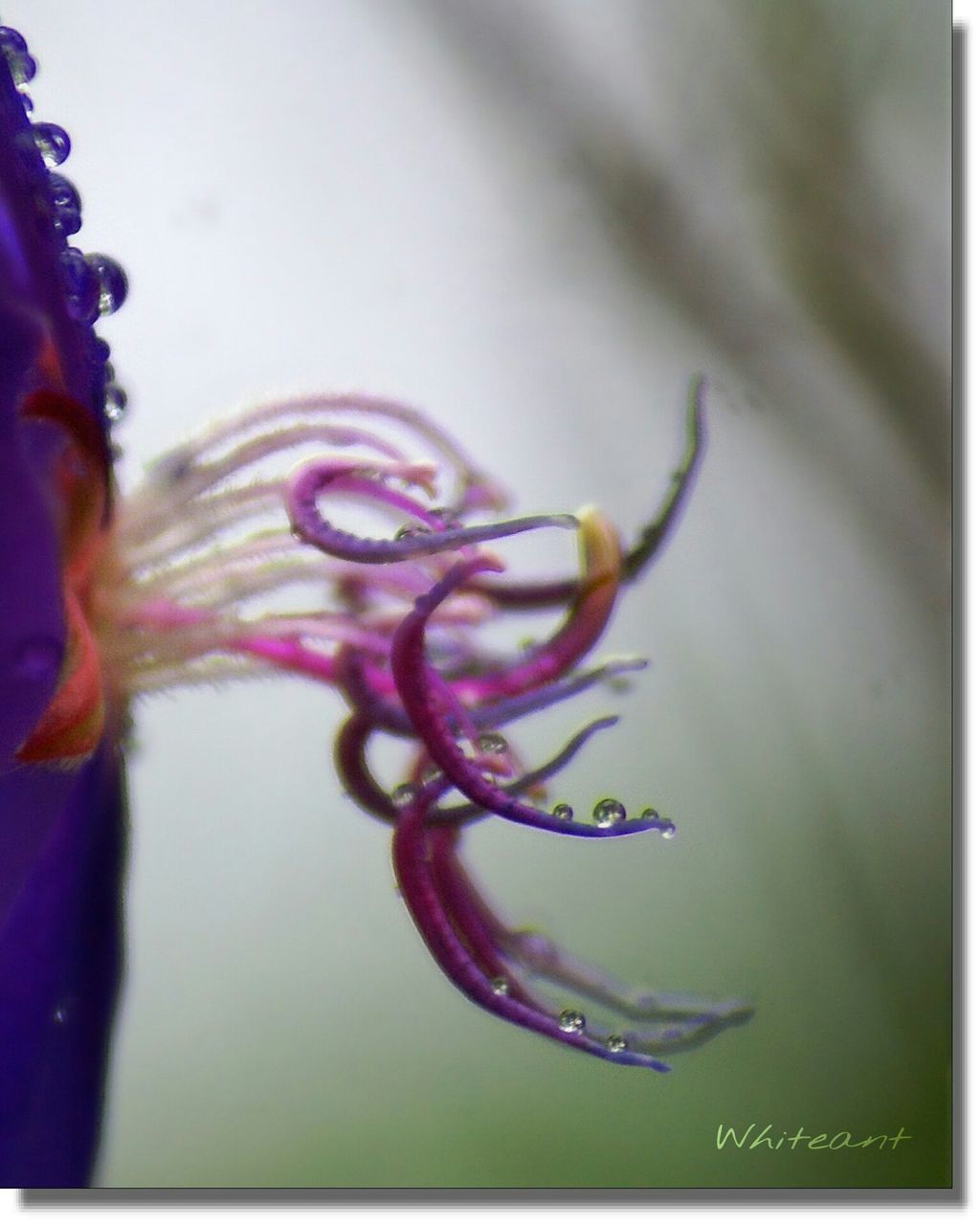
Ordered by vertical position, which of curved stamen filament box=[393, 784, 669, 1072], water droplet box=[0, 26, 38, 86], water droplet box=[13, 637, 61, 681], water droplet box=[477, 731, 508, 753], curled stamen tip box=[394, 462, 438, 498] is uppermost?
water droplet box=[0, 26, 38, 86]

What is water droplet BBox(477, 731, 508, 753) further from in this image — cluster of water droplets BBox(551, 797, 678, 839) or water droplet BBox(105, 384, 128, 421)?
water droplet BBox(105, 384, 128, 421)

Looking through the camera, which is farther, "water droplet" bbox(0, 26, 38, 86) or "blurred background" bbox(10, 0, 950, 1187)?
"blurred background" bbox(10, 0, 950, 1187)

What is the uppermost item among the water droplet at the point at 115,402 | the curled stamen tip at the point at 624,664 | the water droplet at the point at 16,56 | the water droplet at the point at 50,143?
the water droplet at the point at 16,56

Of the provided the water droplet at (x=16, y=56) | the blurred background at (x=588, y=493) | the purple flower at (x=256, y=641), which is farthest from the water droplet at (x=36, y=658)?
the water droplet at (x=16, y=56)

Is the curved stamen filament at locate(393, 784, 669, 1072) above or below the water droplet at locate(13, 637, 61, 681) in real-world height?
below

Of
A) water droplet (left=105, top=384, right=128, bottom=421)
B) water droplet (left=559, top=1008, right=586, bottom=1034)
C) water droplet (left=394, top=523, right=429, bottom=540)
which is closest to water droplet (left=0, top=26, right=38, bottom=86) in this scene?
water droplet (left=105, top=384, right=128, bottom=421)

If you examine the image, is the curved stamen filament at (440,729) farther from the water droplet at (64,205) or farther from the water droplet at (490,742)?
the water droplet at (64,205)
